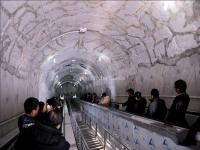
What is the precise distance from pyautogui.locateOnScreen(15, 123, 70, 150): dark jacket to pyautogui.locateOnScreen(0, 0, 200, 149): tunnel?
3.66 meters

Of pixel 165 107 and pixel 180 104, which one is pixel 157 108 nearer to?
pixel 165 107

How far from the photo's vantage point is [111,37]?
1203 centimetres

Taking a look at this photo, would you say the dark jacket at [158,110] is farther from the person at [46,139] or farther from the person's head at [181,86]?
the person at [46,139]

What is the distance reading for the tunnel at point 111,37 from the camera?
707cm

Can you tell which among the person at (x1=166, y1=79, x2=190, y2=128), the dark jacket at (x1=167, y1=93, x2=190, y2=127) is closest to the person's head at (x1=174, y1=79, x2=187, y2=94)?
the person at (x1=166, y1=79, x2=190, y2=128)

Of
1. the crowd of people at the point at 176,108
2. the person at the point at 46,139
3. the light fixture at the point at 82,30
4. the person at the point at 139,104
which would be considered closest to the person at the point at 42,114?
the person at the point at 46,139

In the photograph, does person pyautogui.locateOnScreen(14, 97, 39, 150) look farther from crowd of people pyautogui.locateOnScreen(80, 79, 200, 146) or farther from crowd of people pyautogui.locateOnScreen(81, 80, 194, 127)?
crowd of people pyautogui.locateOnScreen(81, 80, 194, 127)

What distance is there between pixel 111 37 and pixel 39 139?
9554 mm

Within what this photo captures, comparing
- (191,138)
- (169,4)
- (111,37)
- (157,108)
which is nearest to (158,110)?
(157,108)

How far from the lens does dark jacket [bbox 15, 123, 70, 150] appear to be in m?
2.90

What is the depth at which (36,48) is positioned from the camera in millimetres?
10484

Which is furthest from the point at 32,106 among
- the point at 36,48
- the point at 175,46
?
the point at 36,48

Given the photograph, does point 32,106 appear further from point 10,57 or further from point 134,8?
point 134,8

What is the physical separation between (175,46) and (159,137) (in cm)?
501
